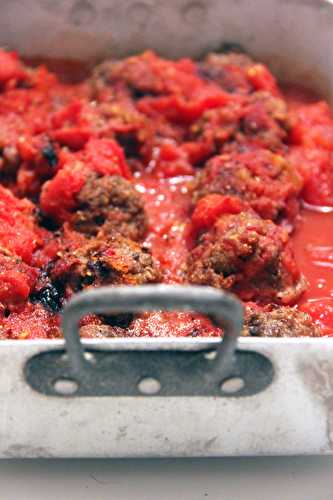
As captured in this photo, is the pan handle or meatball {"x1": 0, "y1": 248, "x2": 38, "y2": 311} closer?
the pan handle

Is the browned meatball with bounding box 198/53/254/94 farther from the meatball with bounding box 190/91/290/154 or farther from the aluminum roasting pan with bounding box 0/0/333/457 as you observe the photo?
the aluminum roasting pan with bounding box 0/0/333/457

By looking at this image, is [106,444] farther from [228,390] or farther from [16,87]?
[16,87]

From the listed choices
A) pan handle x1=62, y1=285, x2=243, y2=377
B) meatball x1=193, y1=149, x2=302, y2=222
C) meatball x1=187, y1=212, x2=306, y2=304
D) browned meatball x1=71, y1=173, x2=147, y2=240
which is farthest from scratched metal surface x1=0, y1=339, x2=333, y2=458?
meatball x1=193, y1=149, x2=302, y2=222

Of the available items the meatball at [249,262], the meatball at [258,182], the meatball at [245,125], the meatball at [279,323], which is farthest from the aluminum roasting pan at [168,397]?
the meatball at [245,125]

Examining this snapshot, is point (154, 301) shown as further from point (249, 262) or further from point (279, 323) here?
point (249, 262)

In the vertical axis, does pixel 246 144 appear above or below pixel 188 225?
above

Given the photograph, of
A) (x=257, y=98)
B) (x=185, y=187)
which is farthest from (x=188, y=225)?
(x=257, y=98)

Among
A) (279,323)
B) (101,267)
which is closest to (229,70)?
(101,267)
